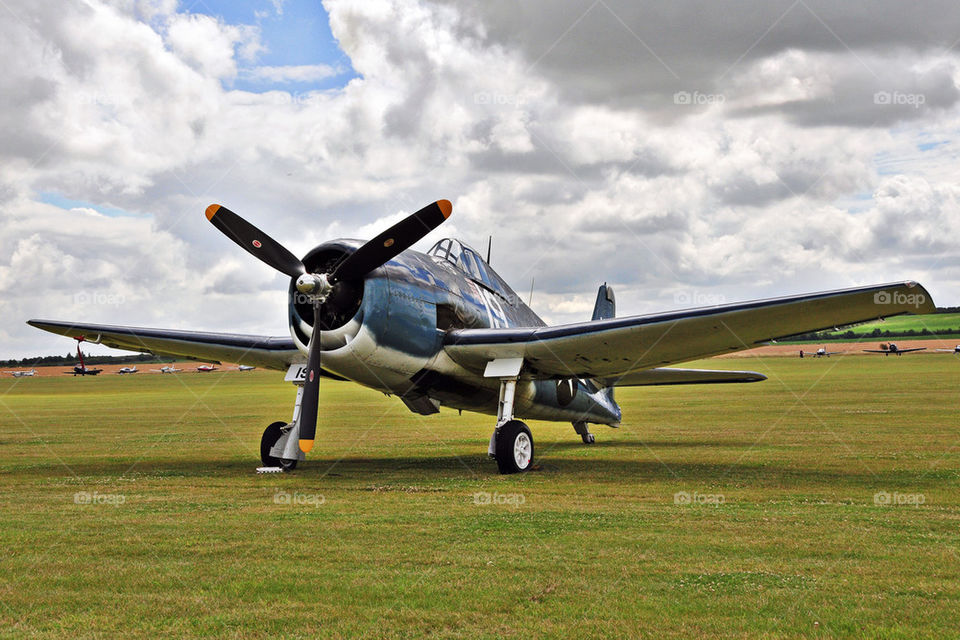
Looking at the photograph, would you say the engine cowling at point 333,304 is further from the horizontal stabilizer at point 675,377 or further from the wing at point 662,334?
the horizontal stabilizer at point 675,377

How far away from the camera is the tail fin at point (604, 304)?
21.9 meters

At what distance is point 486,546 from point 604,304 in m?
15.6

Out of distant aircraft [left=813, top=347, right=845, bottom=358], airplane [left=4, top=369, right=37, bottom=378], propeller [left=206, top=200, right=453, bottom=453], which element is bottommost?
airplane [left=4, top=369, right=37, bottom=378]

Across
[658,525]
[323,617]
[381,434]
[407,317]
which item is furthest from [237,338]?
[323,617]

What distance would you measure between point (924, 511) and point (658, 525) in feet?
10.2

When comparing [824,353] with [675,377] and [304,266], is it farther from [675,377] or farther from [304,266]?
[304,266]

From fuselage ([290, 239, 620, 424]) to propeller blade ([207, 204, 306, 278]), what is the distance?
0.86ft

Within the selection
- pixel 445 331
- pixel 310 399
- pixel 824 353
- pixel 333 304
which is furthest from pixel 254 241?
pixel 824 353

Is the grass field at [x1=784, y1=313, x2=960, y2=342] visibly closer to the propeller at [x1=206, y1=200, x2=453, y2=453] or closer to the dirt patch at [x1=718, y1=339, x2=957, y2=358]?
the dirt patch at [x1=718, y1=339, x2=957, y2=358]

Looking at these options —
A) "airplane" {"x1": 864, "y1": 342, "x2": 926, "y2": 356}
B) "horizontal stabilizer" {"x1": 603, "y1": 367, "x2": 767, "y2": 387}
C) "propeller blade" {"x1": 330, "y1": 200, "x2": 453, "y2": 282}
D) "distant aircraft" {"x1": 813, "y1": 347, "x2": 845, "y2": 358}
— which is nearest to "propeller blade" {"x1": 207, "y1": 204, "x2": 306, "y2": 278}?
"propeller blade" {"x1": 330, "y1": 200, "x2": 453, "y2": 282}

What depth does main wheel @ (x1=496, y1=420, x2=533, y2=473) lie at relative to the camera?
13.0 m

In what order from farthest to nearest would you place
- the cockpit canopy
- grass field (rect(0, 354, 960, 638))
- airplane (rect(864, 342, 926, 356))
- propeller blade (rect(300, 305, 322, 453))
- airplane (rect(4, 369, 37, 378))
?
airplane (rect(4, 369, 37, 378)) < airplane (rect(864, 342, 926, 356)) < the cockpit canopy < propeller blade (rect(300, 305, 322, 453)) < grass field (rect(0, 354, 960, 638))

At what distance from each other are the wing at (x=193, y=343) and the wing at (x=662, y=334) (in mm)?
4064

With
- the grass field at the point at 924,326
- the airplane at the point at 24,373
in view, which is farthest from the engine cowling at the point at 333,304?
the grass field at the point at 924,326
